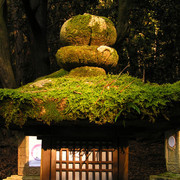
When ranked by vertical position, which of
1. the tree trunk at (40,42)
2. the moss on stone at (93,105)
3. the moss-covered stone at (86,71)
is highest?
the tree trunk at (40,42)

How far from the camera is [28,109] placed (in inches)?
125

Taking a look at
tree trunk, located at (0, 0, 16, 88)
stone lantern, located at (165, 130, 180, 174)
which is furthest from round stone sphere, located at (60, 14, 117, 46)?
tree trunk, located at (0, 0, 16, 88)

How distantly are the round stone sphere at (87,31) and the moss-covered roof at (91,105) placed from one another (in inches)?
51.1

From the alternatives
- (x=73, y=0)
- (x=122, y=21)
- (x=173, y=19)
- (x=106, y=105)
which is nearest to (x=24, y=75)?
(x=73, y=0)

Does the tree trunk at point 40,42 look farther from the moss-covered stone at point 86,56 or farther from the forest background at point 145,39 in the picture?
the moss-covered stone at point 86,56

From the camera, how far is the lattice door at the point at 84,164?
4160 millimetres

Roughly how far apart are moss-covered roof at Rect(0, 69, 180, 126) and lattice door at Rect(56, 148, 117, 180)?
1.10 metres

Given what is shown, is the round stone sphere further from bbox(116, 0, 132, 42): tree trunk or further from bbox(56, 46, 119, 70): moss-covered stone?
bbox(116, 0, 132, 42): tree trunk

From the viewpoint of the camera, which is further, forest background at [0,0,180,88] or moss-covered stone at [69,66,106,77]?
forest background at [0,0,180,88]

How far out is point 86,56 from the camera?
13.6 feet

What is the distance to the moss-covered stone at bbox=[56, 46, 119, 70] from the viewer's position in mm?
4133

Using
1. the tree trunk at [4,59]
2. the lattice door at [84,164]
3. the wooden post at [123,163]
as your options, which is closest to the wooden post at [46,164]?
the lattice door at [84,164]

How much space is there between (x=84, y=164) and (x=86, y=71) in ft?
4.54

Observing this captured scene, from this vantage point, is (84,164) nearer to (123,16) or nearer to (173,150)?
(173,150)
